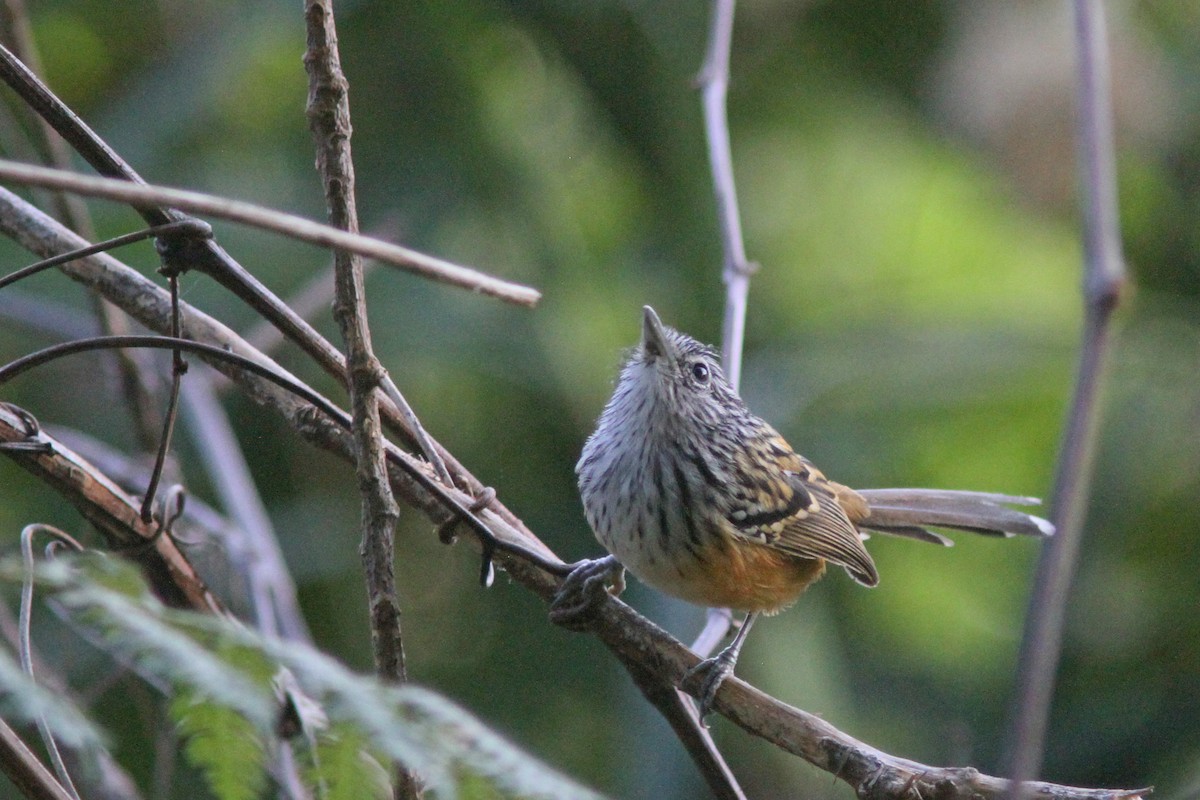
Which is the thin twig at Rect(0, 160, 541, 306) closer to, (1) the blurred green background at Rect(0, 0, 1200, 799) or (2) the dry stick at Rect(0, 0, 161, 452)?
(2) the dry stick at Rect(0, 0, 161, 452)

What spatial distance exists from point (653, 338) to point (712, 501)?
608 mm

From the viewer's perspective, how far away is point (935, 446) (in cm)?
678

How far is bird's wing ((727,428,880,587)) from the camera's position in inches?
159

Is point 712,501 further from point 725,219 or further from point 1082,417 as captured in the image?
point 1082,417

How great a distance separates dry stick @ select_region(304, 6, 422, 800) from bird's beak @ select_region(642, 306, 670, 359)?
2.16 m

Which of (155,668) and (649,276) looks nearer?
(155,668)

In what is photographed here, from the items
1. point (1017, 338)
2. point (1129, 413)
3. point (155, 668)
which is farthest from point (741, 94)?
point (155, 668)

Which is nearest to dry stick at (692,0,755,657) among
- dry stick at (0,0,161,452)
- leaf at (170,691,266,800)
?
dry stick at (0,0,161,452)

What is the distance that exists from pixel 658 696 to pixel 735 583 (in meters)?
1.38

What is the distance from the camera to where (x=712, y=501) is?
3910 millimetres

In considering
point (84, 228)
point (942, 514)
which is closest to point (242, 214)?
point (84, 228)

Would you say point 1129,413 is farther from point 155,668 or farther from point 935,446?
point 155,668

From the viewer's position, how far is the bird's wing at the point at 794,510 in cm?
405

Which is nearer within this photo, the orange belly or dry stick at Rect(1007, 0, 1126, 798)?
dry stick at Rect(1007, 0, 1126, 798)
